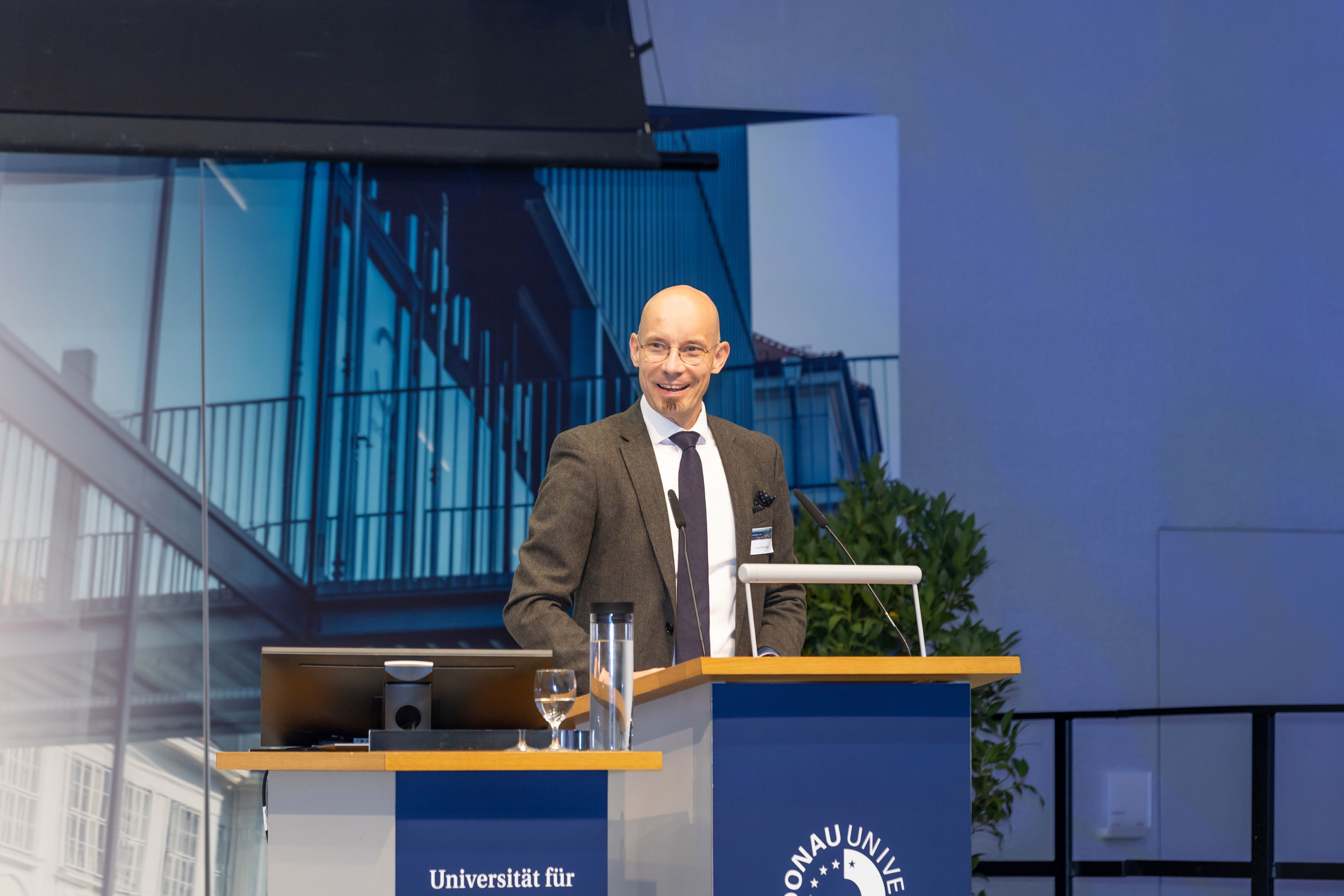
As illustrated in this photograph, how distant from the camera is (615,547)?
2301 millimetres

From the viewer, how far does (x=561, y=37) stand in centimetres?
454

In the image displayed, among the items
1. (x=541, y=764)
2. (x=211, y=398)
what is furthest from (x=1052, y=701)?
(x=541, y=764)

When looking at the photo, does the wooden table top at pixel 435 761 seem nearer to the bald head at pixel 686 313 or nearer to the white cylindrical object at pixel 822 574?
the white cylindrical object at pixel 822 574

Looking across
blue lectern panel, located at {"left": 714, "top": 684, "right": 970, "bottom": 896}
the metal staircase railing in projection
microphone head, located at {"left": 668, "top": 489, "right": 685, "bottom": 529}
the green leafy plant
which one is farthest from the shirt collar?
the metal staircase railing in projection

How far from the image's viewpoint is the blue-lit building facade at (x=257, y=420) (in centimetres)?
421

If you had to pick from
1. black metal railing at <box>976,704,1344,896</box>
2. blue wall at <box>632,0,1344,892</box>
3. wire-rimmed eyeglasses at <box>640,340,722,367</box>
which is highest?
blue wall at <box>632,0,1344,892</box>

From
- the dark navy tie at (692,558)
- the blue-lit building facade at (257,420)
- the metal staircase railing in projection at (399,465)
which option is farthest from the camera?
the metal staircase railing in projection at (399,465)

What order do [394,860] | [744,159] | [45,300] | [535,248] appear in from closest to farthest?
1. [394,860]
2. [45,300]
3. [535,248]
4. [744,159]

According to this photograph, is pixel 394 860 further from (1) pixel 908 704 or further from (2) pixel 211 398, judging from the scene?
(2) pixel 211 398

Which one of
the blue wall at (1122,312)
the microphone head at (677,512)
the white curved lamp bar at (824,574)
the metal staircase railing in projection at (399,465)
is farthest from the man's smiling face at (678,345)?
the blue wall at (1122,312)

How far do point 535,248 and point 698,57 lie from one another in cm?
110

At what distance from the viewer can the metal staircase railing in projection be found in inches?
173

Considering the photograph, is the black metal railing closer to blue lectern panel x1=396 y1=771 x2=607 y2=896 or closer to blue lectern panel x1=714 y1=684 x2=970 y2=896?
blue lectern panel x1=714 y1=684 x2=970 y2=896

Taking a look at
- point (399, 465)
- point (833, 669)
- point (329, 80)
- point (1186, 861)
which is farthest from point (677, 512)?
point (1186, 861)
